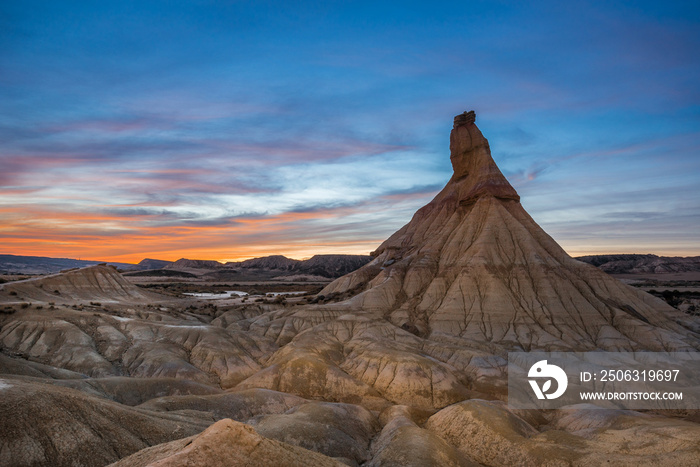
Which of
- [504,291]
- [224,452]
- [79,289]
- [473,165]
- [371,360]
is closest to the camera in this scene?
[224,452]

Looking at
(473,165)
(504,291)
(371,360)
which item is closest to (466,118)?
(473,165)

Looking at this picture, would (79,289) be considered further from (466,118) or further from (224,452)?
(466,118)

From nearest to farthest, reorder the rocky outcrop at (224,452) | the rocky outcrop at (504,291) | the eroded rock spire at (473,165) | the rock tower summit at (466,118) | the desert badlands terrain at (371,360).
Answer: the rocky outcrop at (224,452) → the desert badlands terrain at (371,360) → the rocky outcrop at (504,291) → the eroded rock spire at (473,165) → the rock tower summit at (466,118)

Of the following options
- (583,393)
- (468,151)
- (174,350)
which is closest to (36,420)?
(174,350)

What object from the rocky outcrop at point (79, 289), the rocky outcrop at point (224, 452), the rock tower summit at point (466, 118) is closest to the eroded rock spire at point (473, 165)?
the rock tower summit at point (466, 118)

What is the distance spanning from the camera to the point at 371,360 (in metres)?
46.7

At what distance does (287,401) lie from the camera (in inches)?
1471

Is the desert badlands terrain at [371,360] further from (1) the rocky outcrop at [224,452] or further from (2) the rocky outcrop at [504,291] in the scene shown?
(2) the rocky outcrop at [504,291]

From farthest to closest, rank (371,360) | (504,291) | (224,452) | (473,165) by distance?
(473,165)
(504,291)
(371,360)
(224,452)

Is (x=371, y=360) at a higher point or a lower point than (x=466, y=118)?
lower

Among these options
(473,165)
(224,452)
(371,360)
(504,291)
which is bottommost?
(371,360)

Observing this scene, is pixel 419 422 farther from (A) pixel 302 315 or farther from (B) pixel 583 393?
(A) pixel 302 315

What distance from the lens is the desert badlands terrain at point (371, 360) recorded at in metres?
19.7

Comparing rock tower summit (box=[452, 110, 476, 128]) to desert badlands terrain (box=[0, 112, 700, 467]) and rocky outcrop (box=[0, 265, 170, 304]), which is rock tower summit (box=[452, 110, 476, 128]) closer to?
desert badlands terrain (box=[0, 112, 700, 467])
